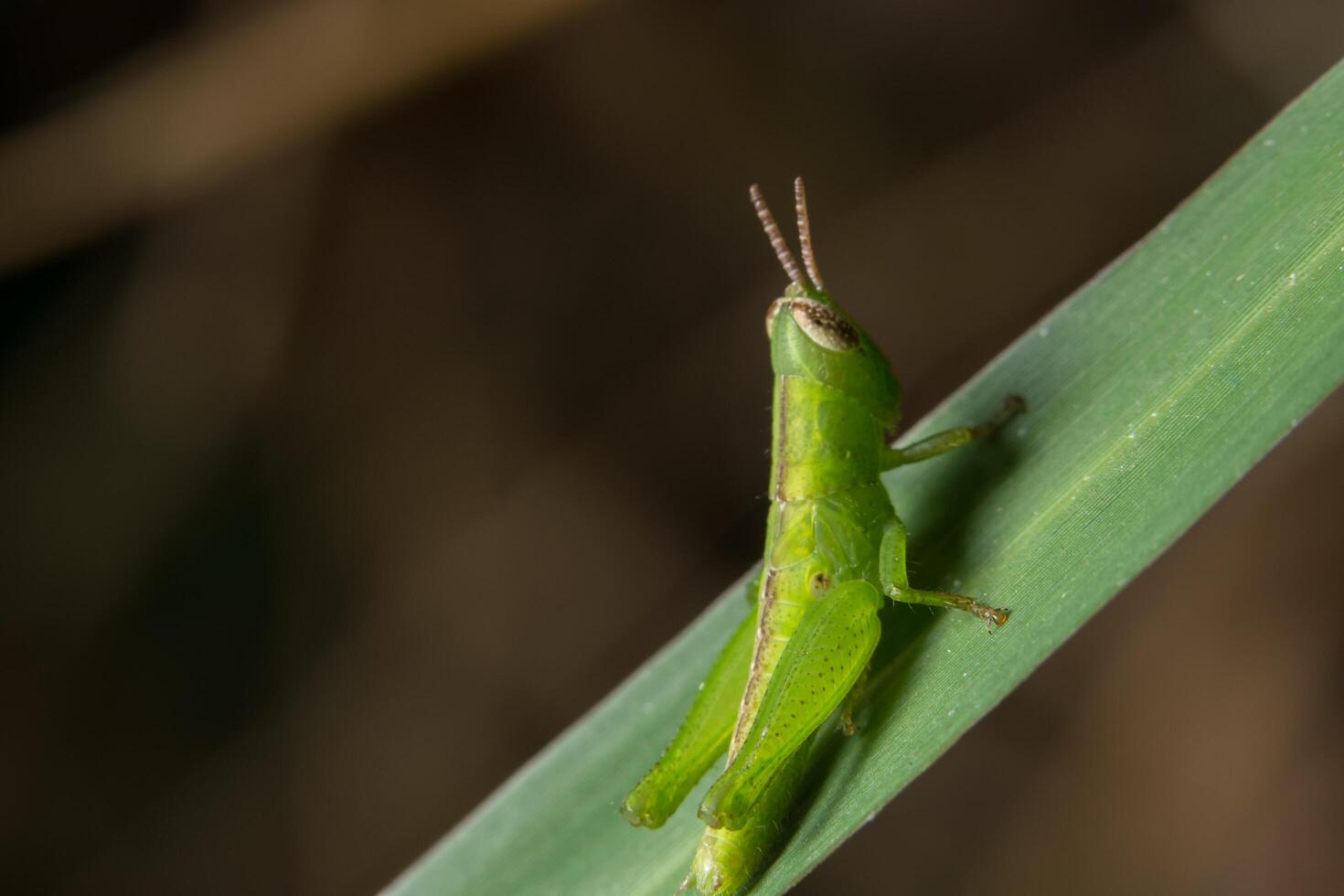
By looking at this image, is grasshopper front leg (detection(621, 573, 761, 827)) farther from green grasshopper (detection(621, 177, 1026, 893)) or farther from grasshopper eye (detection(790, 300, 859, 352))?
grasshopper eye (detection(790, 300, 859, 352))

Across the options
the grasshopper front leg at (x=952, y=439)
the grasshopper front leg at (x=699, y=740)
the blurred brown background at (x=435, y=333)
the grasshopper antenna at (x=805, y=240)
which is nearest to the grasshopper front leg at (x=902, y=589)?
the grasshopper front leg at (x=952, y=439)

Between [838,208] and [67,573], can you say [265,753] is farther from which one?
[838,208]

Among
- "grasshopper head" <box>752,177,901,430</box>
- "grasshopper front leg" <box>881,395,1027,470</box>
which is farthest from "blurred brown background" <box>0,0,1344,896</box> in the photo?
"grasshopper head" <box>752,177,901,430</box>

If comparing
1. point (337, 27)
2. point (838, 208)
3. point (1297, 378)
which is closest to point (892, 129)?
point (838, 208)

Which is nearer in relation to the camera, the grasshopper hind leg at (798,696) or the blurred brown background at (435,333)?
the grasshopper hind leg at (798,696)

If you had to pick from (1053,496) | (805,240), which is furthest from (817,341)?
(1053,496)

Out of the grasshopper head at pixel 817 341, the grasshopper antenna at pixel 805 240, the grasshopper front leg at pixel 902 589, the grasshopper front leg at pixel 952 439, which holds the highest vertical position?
the grasshopper antenna at pixel 805 240

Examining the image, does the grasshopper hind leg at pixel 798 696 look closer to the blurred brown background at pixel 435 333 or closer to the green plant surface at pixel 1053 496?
the green plant surface at pixel 1053 496
